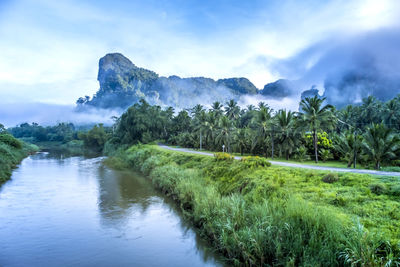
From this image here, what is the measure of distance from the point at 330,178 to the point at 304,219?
573cm

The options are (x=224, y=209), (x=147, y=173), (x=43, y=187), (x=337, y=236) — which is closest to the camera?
(x=337, y=236)

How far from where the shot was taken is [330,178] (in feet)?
45.9

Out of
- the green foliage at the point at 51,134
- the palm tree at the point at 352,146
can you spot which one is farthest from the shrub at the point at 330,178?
the green foliage at the point at 51,134

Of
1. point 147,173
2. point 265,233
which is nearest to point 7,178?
point 147,173

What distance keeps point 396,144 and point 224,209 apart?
16.5 m

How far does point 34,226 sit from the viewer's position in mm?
15891

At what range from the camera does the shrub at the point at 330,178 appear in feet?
45.5

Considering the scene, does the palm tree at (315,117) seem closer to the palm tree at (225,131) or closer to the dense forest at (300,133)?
the dense forest at (300,133)

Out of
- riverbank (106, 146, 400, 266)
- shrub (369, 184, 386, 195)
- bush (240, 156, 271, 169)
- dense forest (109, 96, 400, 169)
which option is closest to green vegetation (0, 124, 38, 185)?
dense forest (109, 96, 400, 169)

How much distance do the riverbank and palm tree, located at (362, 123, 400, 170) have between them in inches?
359

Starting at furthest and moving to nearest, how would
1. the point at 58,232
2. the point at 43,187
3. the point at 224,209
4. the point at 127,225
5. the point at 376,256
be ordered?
the point at 43,187, the point at 127,225, the point at 58,232, the point at 224,209, the point at 376,256

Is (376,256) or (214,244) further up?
(376,256)

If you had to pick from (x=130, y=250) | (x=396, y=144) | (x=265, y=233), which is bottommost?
(x=130, y=250)

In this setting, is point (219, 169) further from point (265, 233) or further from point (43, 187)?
point (43, 187)
